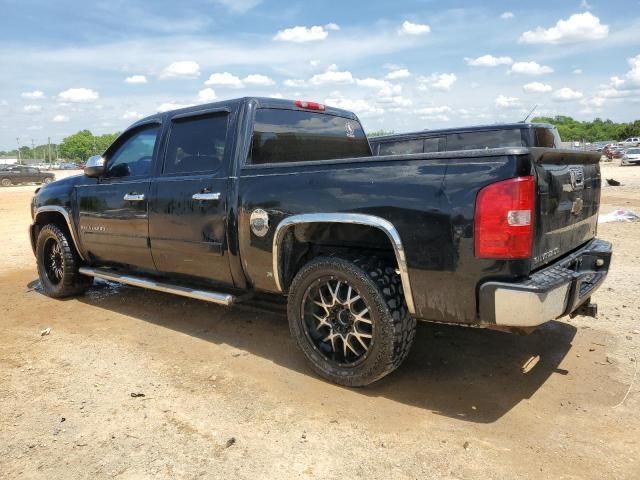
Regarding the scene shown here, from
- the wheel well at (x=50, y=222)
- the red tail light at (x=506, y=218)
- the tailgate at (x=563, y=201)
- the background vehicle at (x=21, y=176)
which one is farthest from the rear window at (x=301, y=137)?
the background vehicle at (x=21, y=176)

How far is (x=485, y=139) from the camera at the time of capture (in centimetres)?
741

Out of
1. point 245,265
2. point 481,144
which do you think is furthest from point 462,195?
point 481,144

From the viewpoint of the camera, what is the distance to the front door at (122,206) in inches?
184

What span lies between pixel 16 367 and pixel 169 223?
1.57 metres

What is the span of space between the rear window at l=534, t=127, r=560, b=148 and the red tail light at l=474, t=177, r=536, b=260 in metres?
4.92

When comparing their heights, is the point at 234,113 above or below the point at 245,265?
above

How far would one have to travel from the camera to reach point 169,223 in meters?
4.36

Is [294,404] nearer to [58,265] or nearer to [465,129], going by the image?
[58,265]

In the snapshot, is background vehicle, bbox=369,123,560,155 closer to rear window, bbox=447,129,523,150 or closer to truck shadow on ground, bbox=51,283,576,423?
rear window, bbox=447,129,523,150

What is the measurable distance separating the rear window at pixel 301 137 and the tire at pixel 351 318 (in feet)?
3.85

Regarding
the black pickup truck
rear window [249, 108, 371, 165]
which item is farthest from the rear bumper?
rear window [249, 108, 371, 165]

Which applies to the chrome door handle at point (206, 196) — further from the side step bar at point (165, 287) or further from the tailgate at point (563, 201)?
the tailgate at point (563, 201)

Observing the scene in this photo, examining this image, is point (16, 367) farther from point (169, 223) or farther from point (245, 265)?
point (245, 265)

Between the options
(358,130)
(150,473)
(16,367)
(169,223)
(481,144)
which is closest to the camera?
(150,473)
